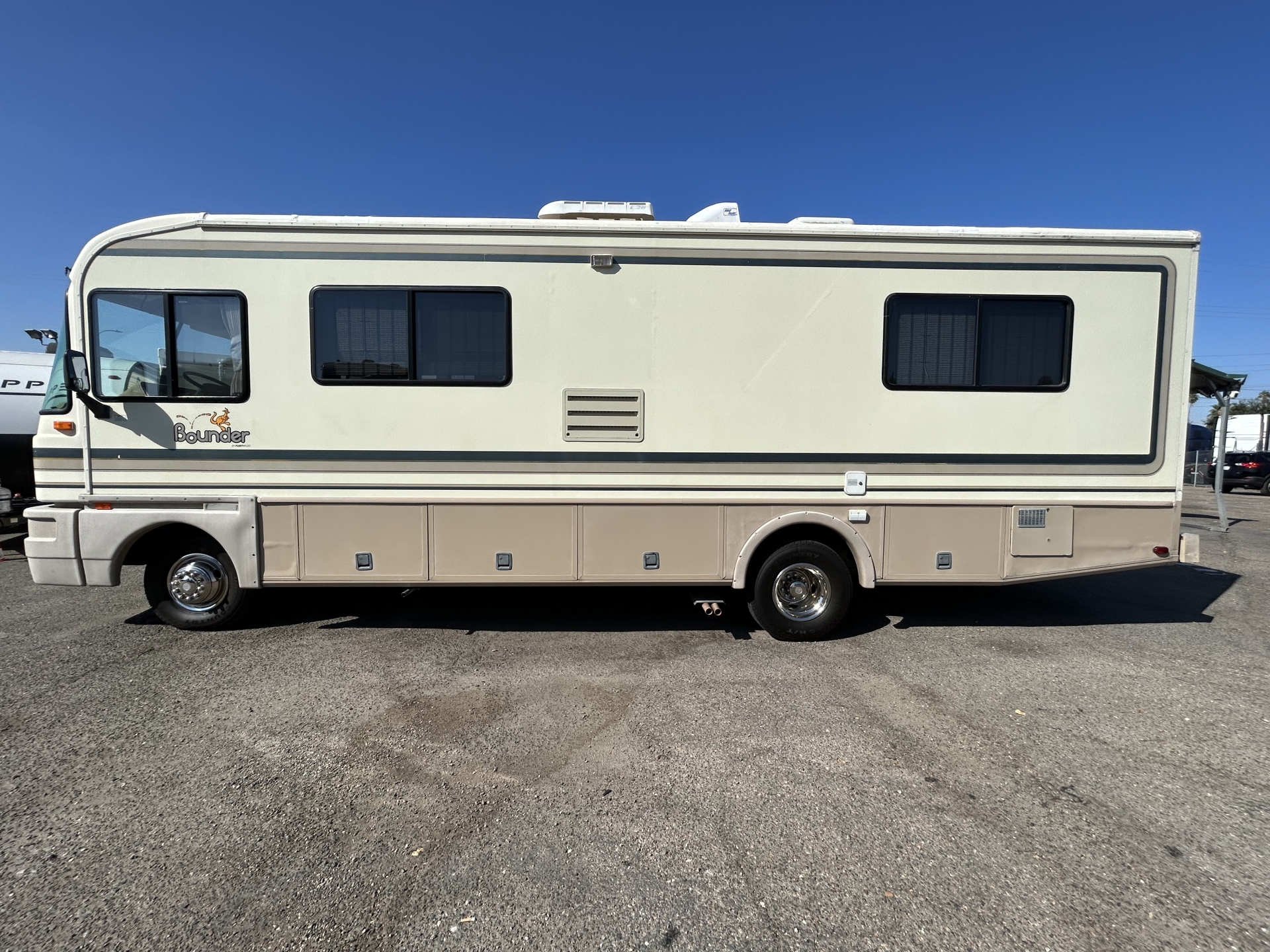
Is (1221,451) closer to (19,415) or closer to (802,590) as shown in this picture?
(802,590)

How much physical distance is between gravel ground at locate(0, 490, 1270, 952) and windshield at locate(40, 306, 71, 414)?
195 centimetres

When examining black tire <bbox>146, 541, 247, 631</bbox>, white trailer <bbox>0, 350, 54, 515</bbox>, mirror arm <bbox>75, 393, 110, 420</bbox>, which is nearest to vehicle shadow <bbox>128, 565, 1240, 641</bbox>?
black tire <bbox>146, 541, 247, 631</bbox>

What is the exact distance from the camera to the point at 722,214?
16.0 ft

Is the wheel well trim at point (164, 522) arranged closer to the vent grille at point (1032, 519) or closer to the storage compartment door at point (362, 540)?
the storage compartment door at point (362, 540)

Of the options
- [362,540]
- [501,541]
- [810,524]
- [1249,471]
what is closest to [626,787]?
[501,541]

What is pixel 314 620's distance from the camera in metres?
5.21

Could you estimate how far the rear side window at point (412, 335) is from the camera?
4551mm

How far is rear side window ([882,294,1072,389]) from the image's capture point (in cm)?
464

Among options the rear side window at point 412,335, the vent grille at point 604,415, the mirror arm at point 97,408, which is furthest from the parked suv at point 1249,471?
the mirror arm at point 97,408

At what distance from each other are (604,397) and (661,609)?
89.4 inches

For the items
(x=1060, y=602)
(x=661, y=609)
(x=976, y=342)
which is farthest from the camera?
(x=1060, y=602)

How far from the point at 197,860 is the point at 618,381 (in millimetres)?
3705

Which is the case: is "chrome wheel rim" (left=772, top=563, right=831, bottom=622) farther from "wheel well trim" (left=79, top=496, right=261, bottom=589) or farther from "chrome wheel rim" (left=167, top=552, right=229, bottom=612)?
"chrome wheel rim" (left=167, top=552, right=229, bottom=612)

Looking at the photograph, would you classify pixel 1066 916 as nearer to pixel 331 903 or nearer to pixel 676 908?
pixel 676 908
